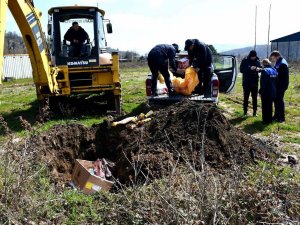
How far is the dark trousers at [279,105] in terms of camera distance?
9570 mm

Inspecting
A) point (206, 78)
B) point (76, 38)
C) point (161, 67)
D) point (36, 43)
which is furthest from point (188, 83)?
point (36, 43)

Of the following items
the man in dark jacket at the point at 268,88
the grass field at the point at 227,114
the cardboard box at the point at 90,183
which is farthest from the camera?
the man in dark jacket at the point at 268,88

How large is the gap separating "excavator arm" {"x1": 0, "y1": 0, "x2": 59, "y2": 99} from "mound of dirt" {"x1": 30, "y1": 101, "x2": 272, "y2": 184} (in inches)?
108

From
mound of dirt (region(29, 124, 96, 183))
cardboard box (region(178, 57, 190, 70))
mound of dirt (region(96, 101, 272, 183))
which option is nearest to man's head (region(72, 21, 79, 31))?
cardboard box (region(178, 57, 190, 70))

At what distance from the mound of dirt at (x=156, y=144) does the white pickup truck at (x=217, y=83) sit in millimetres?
1884

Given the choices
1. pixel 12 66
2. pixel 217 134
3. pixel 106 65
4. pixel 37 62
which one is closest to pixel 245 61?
pixel 106 65

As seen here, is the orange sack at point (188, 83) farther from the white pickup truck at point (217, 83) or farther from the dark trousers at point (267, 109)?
the dark trousers at point (267, 109)

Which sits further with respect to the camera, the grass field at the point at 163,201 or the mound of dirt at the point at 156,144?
the mound of dirt at the point at 156,144

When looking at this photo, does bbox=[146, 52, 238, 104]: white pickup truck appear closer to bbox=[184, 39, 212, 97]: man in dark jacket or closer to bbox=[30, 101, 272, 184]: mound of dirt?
bbox=[184, 39, 212, 97]: man in dark jacket

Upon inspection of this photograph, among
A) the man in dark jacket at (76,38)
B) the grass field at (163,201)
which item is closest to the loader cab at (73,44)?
the man in dark jacket at (76,38)

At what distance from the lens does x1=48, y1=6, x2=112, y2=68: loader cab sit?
10.7 meters

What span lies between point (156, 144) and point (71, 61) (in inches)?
210

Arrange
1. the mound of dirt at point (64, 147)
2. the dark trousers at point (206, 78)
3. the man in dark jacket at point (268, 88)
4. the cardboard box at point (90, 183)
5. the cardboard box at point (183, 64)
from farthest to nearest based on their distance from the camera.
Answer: the cardboard box at point (183, 64) < the dark trousers at point (206, 78) < the man in dark jacket at point (268, 88) < the mound of dirt at point (64, 147) < the cardboard box at point (90, 183)

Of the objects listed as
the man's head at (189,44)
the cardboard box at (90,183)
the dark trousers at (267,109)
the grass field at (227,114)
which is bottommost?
the cardboard box at (90,183)
